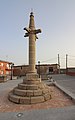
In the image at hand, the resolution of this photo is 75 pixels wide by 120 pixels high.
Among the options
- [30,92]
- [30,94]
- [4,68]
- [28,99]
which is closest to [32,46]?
[30,92]

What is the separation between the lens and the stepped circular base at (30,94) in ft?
26.9

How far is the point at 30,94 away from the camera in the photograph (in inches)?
339

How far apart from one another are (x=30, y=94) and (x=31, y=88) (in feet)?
1.88

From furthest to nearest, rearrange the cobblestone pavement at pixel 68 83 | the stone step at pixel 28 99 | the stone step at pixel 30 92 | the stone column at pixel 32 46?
1. the cobblestone pavement at pixel 68 83
2. the stone column at pixel 32 46
3. the stone step at pixel 30 92
4. the stone step at pixel 28 99

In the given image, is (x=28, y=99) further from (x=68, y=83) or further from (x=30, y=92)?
(x=68, y=83)

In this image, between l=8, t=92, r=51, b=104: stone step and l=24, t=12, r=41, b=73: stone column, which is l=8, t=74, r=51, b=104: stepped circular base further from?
l=24, t=12, r=41, b=73: stone column

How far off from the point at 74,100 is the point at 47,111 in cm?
213

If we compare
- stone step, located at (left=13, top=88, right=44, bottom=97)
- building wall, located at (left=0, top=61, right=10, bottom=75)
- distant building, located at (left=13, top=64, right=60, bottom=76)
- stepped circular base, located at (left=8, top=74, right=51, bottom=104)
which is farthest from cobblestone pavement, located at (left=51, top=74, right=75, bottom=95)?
distant building, located at (left=13, top=64, right=60, bottom=76)

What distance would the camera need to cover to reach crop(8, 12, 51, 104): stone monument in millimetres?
8273

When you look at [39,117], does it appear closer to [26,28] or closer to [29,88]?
[29,88]

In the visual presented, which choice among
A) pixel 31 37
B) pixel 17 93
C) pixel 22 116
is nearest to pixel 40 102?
pixel 17 93

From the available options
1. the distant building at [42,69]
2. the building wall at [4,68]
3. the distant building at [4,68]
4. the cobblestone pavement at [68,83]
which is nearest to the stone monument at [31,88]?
the cobblestone pavement at [68,83]

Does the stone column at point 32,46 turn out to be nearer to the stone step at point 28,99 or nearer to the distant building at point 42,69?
the stone step at point 28,99

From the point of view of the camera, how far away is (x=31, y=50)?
414 inches
